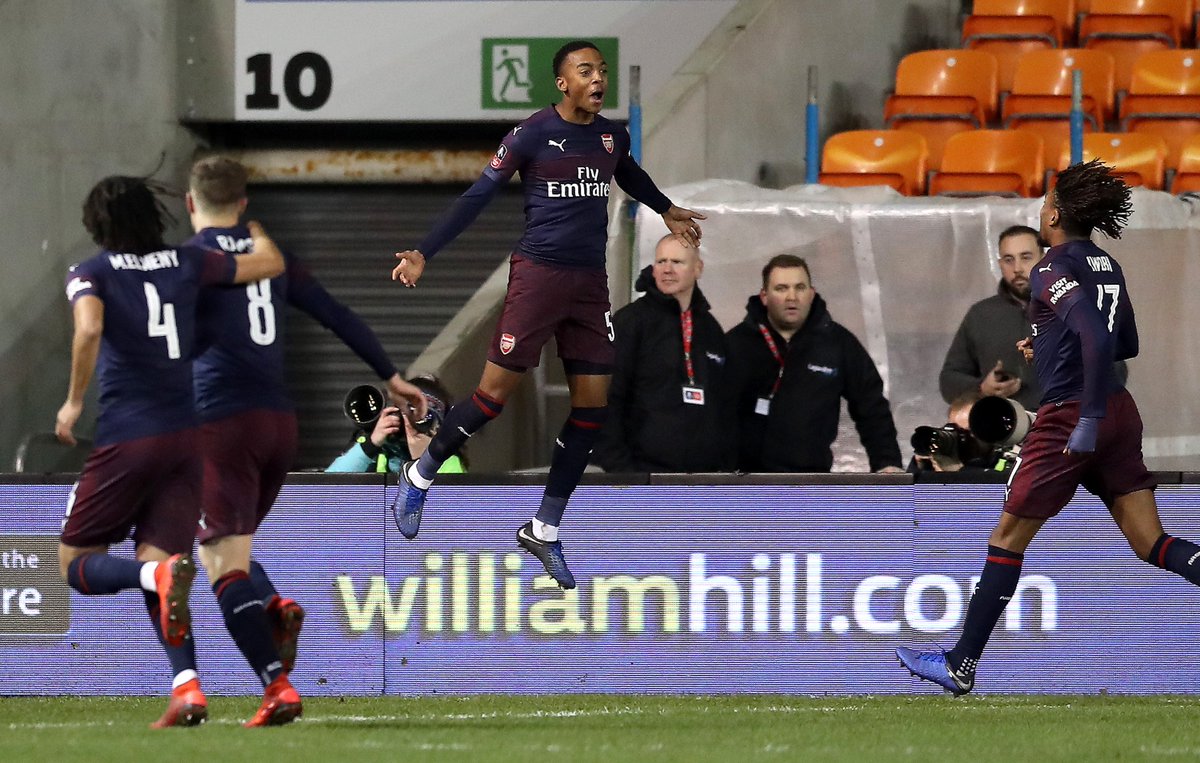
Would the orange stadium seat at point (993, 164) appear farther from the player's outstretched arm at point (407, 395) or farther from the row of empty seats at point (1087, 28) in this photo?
the player's outstretched arm at point (407, 395)

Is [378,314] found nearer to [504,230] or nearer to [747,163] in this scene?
[504,230]

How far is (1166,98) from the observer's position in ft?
43.0

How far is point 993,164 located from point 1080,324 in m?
5.66

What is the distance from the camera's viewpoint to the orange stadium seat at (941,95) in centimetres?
1315

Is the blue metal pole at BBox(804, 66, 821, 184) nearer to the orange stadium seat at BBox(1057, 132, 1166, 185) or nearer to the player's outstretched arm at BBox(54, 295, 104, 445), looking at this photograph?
the orange stadium seat at BBox(1057, 132, 1166, 185)

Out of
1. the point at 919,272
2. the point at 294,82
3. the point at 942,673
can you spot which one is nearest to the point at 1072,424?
the point at 942,673

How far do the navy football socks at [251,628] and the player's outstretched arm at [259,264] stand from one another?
3.35 feet

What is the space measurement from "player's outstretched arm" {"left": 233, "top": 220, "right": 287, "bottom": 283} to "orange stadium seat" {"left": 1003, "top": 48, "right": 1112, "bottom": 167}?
7.62 m

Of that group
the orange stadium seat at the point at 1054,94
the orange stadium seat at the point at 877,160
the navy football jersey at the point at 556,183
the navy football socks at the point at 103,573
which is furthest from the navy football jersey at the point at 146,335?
the orange stadium seat at the point at 1054,94

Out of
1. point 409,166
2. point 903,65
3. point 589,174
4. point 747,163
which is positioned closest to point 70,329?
point 409,166

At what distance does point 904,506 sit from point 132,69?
7814mm

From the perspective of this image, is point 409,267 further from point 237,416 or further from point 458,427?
point 237,416

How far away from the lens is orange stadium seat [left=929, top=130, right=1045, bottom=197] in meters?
12.0

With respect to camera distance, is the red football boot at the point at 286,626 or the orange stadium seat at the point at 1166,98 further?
the orange stadium seat at the point at 1166,98
